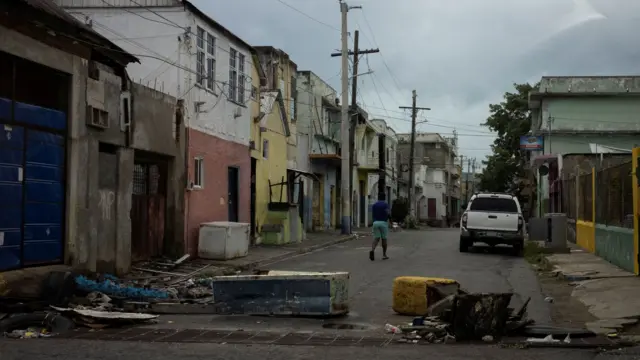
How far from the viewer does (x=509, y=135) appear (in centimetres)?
5188

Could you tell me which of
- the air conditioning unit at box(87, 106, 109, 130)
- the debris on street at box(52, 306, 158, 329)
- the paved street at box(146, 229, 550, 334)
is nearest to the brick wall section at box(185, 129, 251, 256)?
the paved street at box(146, 229, 550, 334)

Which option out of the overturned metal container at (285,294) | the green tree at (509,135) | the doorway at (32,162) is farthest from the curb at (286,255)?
the green tree at (509,135)

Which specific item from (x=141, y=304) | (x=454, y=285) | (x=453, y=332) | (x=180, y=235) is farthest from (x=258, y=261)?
(x=453, y=332)

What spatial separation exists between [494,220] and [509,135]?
1274 inches

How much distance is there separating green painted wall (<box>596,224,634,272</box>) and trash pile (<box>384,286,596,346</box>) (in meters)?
6.57

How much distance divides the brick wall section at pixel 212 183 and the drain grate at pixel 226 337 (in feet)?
29.7

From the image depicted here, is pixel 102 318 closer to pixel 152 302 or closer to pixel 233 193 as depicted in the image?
pixel 152 302

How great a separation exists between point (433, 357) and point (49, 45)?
29.4 ft

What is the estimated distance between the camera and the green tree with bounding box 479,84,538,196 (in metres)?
51.0

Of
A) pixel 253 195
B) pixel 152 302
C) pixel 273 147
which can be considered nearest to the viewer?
pixel 152 302

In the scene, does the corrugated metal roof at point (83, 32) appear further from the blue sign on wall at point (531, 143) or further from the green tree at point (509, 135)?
the green tree at point (509, 135)

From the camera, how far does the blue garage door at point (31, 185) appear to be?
36.8ft

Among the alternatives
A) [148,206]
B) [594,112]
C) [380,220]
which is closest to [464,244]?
[380,220]

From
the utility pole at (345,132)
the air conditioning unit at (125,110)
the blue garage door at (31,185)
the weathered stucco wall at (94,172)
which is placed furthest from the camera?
the utility pole at (345,132)
